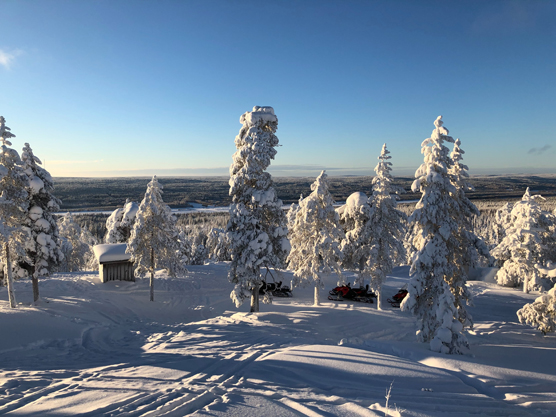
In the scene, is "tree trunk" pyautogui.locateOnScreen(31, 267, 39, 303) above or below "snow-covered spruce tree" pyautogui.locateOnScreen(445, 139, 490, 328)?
below

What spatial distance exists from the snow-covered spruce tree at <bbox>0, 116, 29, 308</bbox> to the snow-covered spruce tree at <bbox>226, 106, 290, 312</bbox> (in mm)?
13070

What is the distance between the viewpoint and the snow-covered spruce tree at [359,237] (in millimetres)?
24312

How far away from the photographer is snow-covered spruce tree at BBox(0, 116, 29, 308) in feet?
62.2

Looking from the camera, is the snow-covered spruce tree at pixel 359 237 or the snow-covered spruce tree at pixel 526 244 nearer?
the snow-covered spruce tree at pixel 359 237

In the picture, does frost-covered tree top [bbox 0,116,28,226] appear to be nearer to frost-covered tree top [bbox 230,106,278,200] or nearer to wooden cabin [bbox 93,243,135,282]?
wooden cabin [bbox 93,243,135,282]

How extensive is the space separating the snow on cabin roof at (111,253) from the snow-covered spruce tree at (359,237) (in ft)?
65.4

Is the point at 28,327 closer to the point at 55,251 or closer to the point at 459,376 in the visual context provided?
the point at 55,251

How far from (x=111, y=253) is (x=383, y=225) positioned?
78.9 feet

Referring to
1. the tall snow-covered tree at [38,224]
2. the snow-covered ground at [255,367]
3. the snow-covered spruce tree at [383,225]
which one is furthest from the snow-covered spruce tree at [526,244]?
the tall snow-covered tree at [38,224]

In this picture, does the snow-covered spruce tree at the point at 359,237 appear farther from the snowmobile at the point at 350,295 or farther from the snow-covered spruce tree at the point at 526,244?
the snow-covered spruce tree at the point at 526,244

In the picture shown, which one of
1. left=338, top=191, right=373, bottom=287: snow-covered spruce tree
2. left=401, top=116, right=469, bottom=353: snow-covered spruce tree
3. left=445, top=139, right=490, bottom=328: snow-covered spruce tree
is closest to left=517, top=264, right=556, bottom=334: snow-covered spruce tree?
left=445, top=139, right=490, bottom=328: snow-covered spruce tree

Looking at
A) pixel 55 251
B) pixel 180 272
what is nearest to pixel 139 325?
pixel 55 251

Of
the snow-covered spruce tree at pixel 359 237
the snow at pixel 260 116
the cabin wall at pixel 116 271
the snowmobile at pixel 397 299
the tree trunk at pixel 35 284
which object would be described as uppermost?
the snow at pixel 260 116

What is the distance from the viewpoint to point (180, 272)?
1266 inches
